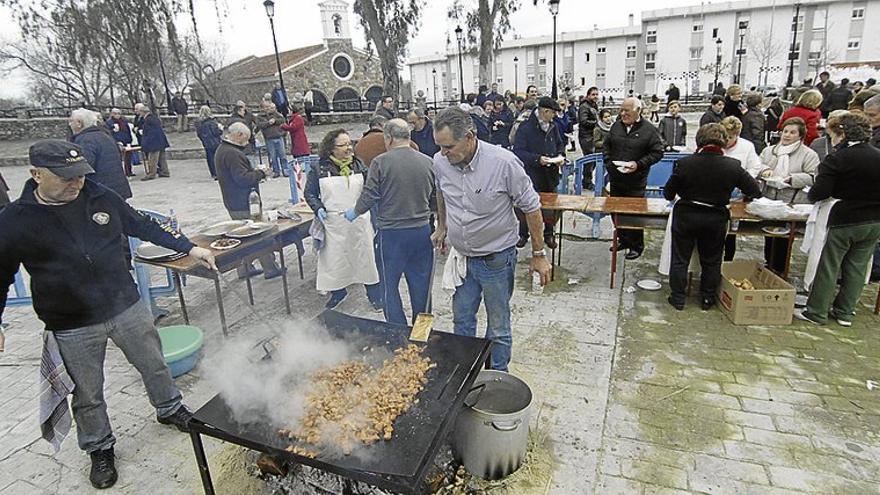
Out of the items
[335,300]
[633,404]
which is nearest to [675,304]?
[633,404]

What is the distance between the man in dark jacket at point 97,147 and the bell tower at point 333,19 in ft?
105

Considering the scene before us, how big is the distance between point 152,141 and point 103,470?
12236 millimetres

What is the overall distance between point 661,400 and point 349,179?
3140 millimetres

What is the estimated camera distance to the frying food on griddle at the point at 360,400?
211cm

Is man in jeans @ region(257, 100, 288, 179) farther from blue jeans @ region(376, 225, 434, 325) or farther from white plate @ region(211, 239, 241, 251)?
blue jeans @ region(376, 225, 434, 325)

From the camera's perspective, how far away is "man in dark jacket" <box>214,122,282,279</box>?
5098mm

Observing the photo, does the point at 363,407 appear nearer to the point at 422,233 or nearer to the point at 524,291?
the point at 422,233

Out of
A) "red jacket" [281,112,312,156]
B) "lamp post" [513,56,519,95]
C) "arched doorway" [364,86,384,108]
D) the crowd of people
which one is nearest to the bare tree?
"red jacket" [281,112,312,156]

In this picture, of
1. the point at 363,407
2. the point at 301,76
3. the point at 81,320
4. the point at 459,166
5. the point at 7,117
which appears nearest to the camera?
the point at 363,407

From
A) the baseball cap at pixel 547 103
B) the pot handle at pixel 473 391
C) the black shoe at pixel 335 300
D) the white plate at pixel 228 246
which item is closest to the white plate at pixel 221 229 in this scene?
the white plate at pixel 228 246

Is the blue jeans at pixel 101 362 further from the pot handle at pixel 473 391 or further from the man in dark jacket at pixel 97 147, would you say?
the man in dark jacket at pixel 97 147

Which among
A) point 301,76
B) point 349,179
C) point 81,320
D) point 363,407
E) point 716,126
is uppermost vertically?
point 301,76

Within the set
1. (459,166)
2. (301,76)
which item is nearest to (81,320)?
(459,166)

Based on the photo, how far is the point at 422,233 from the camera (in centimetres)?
398
